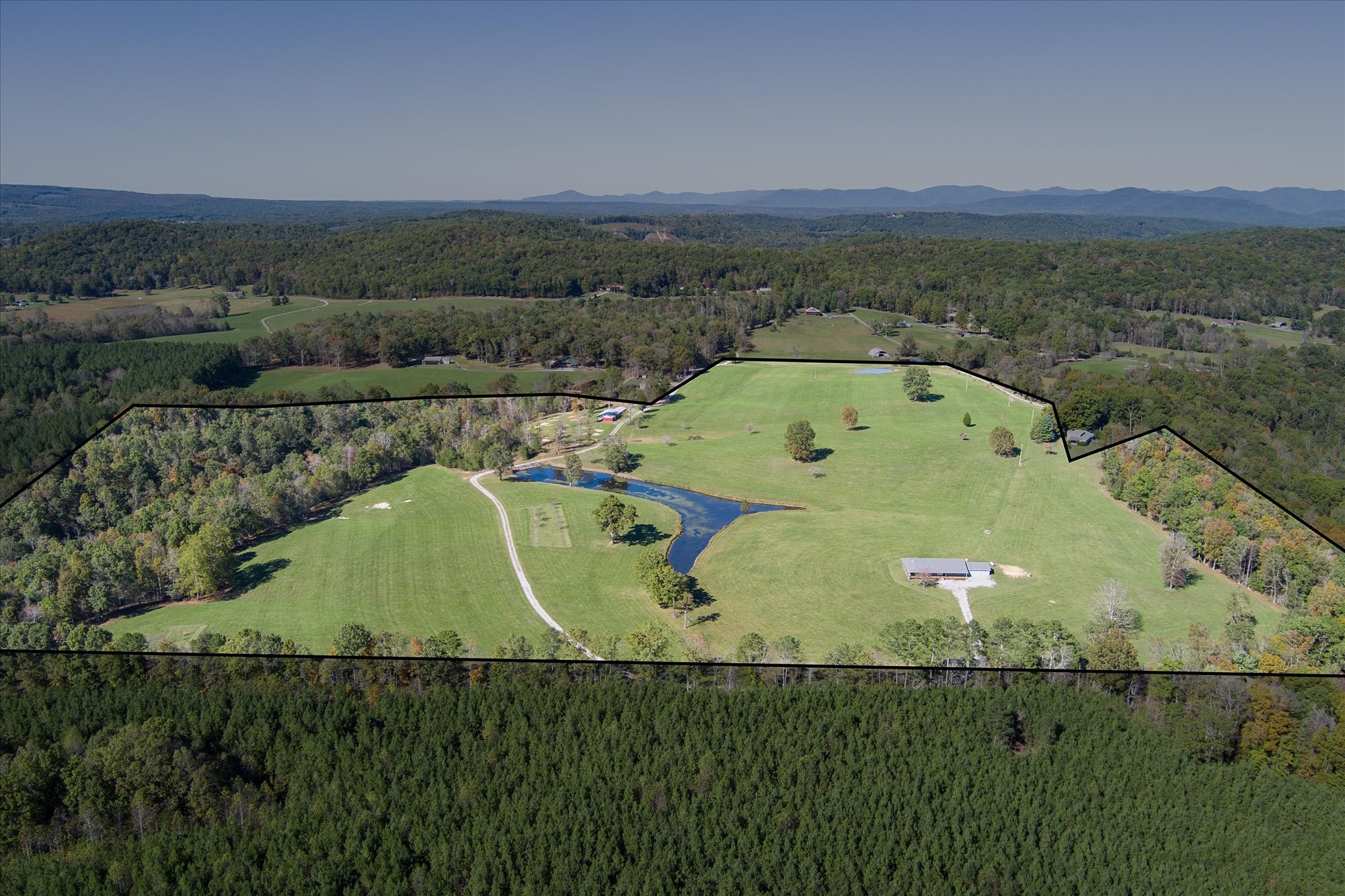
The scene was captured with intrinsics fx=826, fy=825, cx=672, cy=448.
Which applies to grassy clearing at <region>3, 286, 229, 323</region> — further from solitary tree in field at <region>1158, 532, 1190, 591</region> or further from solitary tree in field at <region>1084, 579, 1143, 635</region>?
solitary tree in field at <region>1158, 532, 1190, 591</region>

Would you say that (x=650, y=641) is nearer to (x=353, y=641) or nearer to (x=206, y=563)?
(x=353, y=641)

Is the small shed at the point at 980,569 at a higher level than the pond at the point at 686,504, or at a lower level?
lower

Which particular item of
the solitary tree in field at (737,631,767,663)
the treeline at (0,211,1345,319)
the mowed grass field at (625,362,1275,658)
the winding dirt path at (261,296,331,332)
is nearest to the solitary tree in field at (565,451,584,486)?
the mowed grass field at (625,362,1275,658)

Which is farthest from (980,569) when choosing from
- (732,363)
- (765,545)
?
(732,363)

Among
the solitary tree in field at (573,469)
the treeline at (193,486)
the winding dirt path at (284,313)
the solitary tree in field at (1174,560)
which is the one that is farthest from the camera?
the winding dirt path at (284,313)

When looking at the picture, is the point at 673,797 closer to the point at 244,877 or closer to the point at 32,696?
the point at 244,877

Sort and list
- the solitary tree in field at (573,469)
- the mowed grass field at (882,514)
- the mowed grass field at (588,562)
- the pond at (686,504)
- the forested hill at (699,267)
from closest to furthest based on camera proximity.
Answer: the mowed grass field at (882,514), the mowed grass field at (588,562), the pond at (686,504), the solitary tree in field at (573,469), the forested hill at (699,267)

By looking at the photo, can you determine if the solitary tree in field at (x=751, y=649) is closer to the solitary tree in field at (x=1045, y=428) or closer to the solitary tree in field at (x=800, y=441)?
the solitary tree in field at (x=800, y=441)

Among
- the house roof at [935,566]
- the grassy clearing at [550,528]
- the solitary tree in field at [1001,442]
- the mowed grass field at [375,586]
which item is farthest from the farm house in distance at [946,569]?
the mowed grass field at [375,586]
